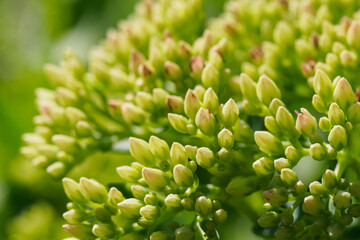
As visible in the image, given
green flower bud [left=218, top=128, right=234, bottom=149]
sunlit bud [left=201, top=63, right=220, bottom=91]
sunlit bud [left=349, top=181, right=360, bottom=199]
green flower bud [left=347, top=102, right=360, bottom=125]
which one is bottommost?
sunlit bud [left=349, top=181, right=360, bottom=199]

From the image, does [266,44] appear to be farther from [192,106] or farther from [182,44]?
[192,106]

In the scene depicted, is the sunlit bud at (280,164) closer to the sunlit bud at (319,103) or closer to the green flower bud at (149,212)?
the sunlit bud at (319,103)

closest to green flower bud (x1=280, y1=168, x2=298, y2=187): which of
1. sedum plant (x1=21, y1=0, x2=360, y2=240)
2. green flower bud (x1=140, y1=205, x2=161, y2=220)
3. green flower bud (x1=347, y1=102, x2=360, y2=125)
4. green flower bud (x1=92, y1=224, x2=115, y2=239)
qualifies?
sedum plant (x1=21, y1=0, x2=360, y2=240)

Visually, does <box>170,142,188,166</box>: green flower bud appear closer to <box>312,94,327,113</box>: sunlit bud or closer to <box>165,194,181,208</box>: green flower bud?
<box>165,194,181,208</box>: green flower bud

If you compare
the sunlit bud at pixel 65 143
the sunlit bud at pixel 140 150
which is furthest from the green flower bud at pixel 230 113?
the sunlit bud at pixel 65 143

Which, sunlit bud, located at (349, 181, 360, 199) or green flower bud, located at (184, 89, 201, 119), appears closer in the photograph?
sunlit bud, located at (349, 181, 360, 199)

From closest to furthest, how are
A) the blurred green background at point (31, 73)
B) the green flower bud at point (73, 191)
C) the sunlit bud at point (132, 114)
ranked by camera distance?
the green flower bud at point (73, 191)
the sunlit bud at point (132, 114)
the blurred green background at point (31, 73)

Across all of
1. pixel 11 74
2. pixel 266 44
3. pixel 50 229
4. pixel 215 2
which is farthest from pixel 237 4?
pixel 11 74
